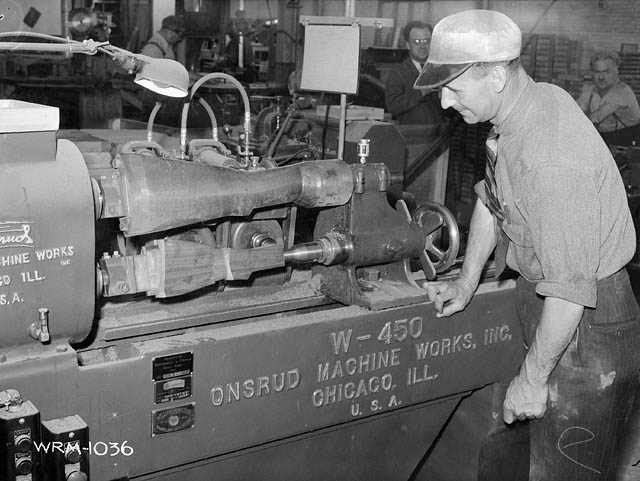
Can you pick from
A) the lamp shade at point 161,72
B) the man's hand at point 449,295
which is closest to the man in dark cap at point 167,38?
the lamp shade at point 161,72

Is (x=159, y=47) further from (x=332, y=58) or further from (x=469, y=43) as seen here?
(x=469, y=43)

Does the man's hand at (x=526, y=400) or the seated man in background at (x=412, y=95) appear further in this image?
the seated man in background at (x=412, y=95)

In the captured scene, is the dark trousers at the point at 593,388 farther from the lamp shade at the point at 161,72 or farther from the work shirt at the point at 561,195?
the lamp shade at the point at 161,72

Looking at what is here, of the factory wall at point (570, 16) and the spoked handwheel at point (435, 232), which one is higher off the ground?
the factory wall at point (570, 16)

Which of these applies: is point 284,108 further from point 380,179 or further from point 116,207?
point 116,207

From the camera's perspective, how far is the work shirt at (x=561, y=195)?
4.64ft

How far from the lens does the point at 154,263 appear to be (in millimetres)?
1498

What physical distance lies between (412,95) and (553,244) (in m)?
3.15

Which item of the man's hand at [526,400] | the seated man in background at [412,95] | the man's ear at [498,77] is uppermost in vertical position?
the man's ear at [498,77]

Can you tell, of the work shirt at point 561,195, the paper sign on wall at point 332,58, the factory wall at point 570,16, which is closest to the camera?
the work shirt at point 561,195

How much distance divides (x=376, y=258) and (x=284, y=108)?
284cm

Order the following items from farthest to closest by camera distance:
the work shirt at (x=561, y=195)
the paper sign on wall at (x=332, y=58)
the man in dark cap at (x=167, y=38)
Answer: the man in dark cap at (x=167, y=38)
the paper sign on wall at (x=332, y=58)
the work shirt at (x=561, y=195)

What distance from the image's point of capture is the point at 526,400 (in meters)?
1.61

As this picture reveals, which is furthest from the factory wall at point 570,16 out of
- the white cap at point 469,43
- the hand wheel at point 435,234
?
the white cap at point 469,43
